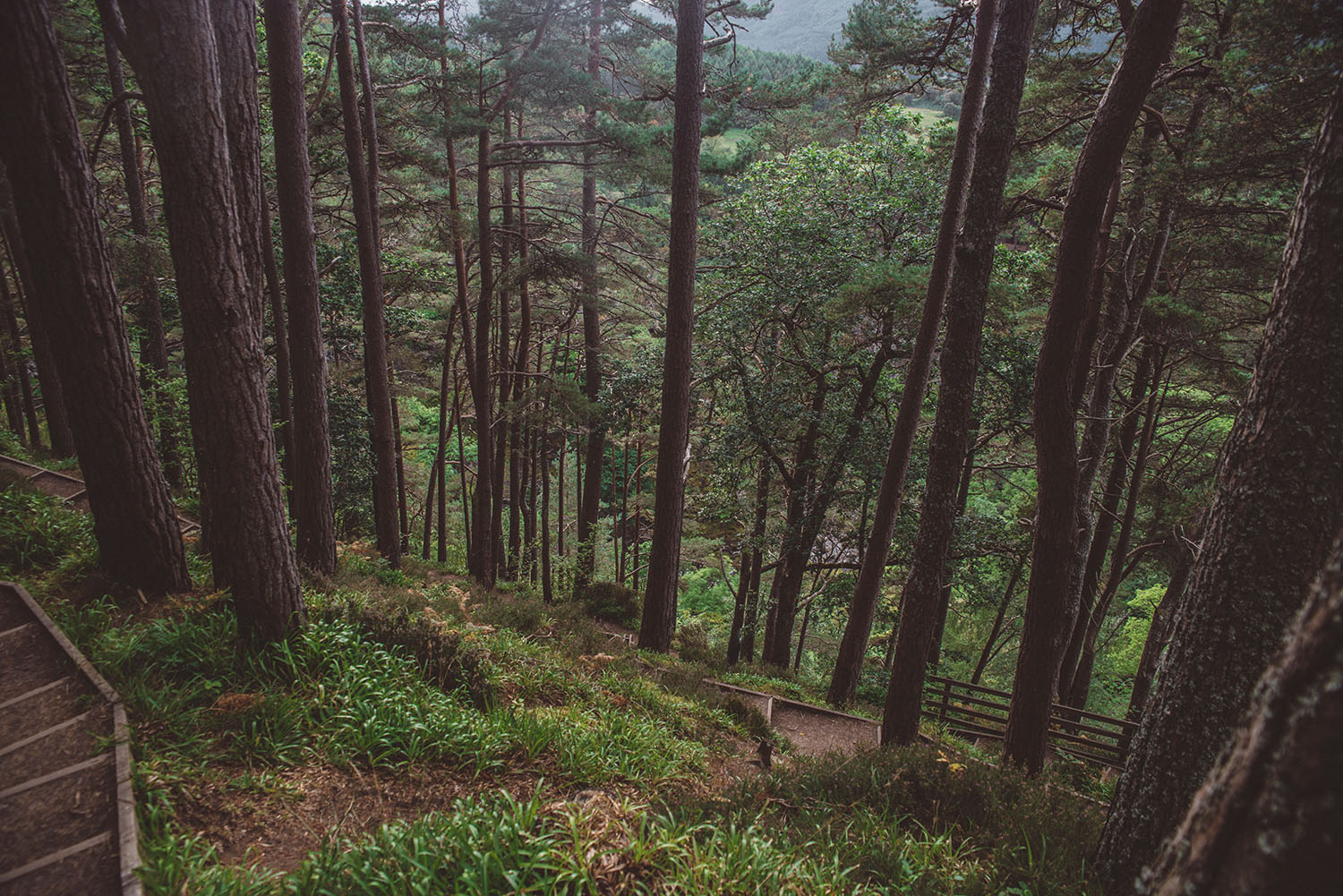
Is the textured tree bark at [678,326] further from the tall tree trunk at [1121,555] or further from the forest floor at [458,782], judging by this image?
the tall tree trunk at [1121,555]

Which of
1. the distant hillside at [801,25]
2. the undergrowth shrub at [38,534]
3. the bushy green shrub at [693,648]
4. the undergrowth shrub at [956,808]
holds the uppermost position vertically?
the distant hillside at [801,25]

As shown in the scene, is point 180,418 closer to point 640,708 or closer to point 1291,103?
point 640,708

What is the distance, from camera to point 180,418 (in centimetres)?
965

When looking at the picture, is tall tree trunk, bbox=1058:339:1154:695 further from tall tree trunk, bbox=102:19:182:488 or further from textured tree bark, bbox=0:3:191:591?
tall tree trunk, bbox=102:19:182:488

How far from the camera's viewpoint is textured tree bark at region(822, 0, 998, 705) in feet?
23.4

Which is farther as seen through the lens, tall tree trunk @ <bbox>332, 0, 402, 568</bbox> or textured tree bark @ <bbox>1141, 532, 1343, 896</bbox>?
tall tree trunk @ <bbox>332, 0, 402, 568</bbox>

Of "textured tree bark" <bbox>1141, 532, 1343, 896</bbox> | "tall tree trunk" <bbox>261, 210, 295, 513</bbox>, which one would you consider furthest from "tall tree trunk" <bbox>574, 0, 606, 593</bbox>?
"textured tree bark" <bbox>1141, 532, 1343, 896</bbox>

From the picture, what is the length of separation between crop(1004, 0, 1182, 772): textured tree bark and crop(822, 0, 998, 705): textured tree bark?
1647 mm

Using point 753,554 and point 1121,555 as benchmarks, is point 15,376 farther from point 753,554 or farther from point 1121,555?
point 1121,555

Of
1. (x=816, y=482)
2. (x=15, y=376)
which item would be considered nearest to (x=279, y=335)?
(x=816, y=482)

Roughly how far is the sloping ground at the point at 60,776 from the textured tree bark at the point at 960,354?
6296 millimetres

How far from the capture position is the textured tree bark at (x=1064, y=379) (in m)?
4.62

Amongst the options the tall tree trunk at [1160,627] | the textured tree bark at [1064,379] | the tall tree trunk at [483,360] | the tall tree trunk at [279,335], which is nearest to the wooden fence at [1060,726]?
the tall tree trunk at [1160,627]

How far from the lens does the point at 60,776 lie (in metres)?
3.35
